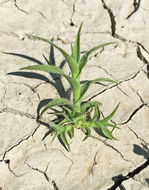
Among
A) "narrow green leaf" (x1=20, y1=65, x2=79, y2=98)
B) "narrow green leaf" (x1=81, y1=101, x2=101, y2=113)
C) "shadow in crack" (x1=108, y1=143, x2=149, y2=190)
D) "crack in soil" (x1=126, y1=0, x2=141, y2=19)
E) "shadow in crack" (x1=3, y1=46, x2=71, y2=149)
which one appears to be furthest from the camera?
"crack in soil" (x1=126, y1=0, x2=141, y2=19)

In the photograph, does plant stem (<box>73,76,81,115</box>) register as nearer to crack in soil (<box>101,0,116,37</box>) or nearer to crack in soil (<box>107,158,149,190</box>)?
crack in soil (<box>107,158,149,190</box>)

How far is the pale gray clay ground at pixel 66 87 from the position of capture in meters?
2.34

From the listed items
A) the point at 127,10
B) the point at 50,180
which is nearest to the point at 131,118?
the point at 50,180

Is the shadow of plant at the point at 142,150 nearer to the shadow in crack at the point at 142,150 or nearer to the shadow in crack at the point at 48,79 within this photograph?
the shadow in crack at the point at 142,150

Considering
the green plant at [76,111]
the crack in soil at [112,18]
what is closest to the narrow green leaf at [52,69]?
the green plant at [76,111]

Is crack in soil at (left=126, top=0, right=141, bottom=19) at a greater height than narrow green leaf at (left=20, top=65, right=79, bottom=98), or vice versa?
crack in soil at (left=126, top=0, right=141, bottom=19)

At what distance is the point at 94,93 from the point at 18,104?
502mm

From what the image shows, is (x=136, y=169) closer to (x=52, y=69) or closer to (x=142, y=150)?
(x=142, y=150)

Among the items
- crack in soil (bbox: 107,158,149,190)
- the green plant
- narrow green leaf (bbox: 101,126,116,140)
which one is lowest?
crack in soil (bbox: 107,158,149,190)

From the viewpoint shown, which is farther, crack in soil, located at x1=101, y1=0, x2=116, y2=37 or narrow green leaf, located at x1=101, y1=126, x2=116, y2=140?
crack in soil, located at x1=101, y1=0, x2=116, y2=37

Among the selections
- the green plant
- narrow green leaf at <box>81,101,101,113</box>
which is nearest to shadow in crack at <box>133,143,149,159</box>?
the green plant

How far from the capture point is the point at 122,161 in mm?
2414

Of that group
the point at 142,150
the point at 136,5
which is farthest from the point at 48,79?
the point at 136,5

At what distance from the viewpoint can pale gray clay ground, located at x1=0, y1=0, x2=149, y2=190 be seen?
7.69 ft
